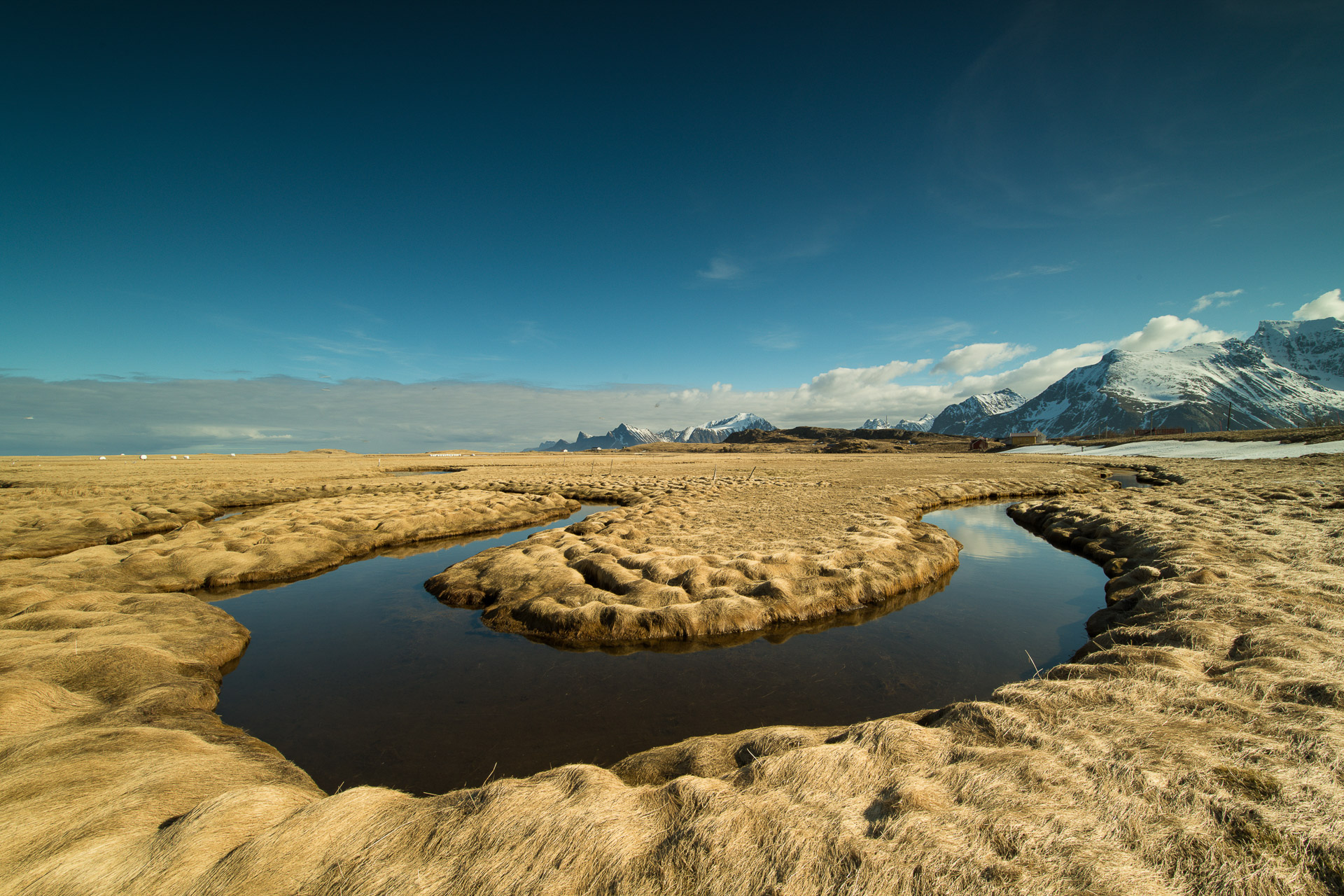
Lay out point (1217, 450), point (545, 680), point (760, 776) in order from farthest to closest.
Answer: point (1217, 450) < point (545, 680) < point (760, 776)

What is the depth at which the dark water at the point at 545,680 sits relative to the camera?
7.34 m

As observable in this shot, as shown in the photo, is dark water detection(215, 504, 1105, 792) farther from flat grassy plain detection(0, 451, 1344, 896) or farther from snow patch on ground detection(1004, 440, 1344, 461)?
snow patch on ground detection(1004, 440, 1344, 461)

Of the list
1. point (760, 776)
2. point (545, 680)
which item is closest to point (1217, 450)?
point (545, 680)

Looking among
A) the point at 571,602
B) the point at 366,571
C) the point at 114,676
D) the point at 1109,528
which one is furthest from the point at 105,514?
the point at 1109,528

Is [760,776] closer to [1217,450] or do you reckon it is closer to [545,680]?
[545,680]

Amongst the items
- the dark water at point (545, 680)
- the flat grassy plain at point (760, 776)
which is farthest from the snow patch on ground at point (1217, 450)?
the dark water at point (545, 680)

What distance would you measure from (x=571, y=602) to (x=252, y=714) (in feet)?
19.4

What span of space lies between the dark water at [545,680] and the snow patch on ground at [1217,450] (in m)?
65.8

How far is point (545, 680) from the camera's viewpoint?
920 cm

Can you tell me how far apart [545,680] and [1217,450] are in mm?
93391

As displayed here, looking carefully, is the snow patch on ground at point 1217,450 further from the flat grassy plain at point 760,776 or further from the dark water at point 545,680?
the dark water at point 545,680

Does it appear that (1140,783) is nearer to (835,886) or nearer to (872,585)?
(835,886)

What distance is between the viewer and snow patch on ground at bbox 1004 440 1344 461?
5231cm

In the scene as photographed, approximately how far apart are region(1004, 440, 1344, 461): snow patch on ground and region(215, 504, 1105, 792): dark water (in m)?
65.8
